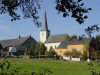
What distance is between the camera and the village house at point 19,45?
102 metres

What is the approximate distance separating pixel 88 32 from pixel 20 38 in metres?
110

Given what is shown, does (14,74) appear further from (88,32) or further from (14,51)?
(14,51)

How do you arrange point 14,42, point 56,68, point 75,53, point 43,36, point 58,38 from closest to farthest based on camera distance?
point 56,68 → point 75,53 → point 14,42 → point 58,38 → point 43,36

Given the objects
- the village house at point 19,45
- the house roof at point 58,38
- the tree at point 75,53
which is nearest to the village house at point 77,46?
the tree at point 75,53

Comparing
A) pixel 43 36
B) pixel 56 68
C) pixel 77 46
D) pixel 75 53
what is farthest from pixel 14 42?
pixel 56 68

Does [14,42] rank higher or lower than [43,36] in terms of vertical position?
lower

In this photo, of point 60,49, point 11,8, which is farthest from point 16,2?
point 60,49

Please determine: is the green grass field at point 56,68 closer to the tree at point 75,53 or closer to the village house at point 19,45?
the tree at point 75,53

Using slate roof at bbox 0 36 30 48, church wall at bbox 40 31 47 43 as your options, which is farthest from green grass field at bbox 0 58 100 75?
church wall at bbox 40 31 47 43

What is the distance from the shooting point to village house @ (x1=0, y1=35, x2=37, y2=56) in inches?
4027

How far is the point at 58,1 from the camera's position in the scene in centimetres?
493

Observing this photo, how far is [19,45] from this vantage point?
107062 mm

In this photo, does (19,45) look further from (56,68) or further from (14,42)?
(56,68)

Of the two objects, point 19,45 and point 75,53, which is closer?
point 75,53
